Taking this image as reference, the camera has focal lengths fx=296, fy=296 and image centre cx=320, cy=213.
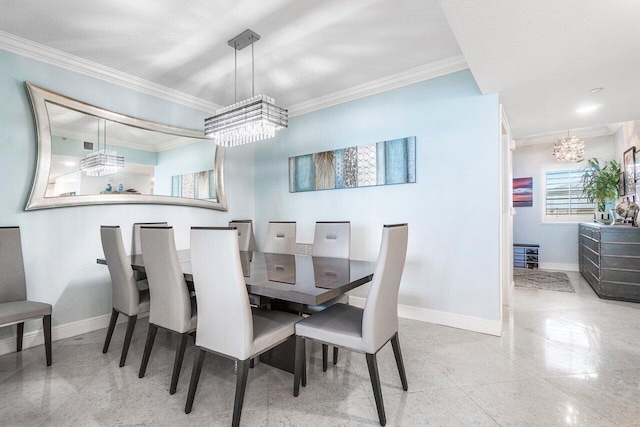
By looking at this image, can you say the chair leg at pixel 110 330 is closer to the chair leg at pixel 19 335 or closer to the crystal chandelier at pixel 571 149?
the chair leg at pixel 19 335

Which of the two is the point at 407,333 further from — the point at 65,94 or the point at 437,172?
the point at 65,94

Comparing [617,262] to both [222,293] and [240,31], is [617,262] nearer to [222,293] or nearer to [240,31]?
[222,293]

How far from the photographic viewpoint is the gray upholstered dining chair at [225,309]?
4.99ft

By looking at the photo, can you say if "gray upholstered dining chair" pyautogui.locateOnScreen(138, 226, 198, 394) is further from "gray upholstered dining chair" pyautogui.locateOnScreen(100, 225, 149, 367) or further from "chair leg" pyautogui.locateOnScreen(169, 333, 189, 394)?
"gray upholstered dining chair" pyautogui.locateOnScreen(100, 225, 149, 367)

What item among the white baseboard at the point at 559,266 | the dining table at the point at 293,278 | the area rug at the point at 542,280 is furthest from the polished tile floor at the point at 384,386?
the white baseboard at the point at 559,266

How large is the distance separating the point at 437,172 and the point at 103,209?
3.45 m

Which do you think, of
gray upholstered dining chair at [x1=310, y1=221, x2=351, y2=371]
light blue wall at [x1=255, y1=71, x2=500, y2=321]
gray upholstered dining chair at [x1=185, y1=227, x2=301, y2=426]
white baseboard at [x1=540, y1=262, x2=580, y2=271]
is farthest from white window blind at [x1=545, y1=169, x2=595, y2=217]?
gray upholstered dining chair at [x1=185, y1=227, x2=301, y2=426]

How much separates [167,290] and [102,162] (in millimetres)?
1919

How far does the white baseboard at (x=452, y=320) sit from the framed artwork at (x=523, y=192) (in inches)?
168

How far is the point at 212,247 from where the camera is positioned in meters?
1.57

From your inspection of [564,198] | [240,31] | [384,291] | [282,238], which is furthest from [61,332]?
[564,198]

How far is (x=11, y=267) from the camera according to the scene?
7.67 ft

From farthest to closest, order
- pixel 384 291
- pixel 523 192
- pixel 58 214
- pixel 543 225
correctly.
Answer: pixel 523 192 < pixel 543 225 < pixel 58 214 < pixel 384 291

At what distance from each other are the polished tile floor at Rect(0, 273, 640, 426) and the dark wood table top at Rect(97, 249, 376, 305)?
0.69 m
